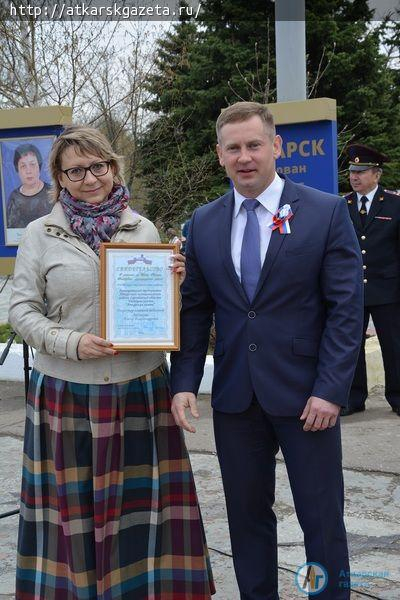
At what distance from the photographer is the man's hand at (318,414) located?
7.93ft

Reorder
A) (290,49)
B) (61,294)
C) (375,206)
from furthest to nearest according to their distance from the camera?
(375,206) → (290,49) → (61,294)

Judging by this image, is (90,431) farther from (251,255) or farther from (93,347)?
(251,255)

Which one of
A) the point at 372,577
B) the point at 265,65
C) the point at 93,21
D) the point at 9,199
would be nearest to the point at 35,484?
the point at 372,577

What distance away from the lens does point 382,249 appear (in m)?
5.77

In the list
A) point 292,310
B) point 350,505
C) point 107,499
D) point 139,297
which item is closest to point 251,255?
point 292,310

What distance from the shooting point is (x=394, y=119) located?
17.9m

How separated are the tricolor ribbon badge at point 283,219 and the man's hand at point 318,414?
0.58 m

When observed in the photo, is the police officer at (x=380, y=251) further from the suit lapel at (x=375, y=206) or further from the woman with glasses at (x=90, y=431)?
the woman with glasses at (x=90, y=431)

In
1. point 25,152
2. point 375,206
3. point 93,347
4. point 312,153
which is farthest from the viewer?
point 375,206

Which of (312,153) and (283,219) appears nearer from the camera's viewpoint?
(283,219)

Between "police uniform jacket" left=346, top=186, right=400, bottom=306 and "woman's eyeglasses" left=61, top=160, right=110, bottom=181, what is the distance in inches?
137

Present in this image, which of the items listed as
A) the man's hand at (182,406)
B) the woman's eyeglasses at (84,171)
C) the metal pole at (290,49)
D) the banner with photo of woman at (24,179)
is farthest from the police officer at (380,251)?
the woman's eyeglasses at (84,171)

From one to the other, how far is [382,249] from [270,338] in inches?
139

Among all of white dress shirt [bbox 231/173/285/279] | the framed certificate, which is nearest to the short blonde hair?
the framed certificate
